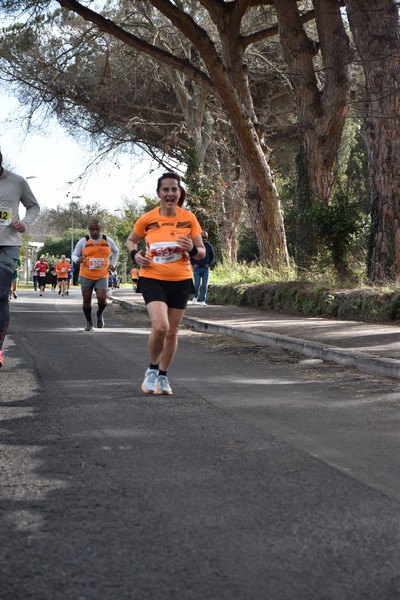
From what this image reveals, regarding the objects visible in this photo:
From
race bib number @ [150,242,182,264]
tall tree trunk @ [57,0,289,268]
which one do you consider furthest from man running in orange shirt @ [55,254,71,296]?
race bib number @ [150,242,182,264]

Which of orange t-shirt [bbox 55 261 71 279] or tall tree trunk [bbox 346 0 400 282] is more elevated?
tall tree trunk [bbox 346 0 400 282]

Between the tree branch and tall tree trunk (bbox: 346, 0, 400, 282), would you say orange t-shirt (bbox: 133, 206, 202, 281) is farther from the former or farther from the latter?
the tree branch

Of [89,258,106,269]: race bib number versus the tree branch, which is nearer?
[89,258,106,269]: race bib number

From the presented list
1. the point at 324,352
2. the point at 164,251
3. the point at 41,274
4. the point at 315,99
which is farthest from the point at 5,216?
the point at 41,274

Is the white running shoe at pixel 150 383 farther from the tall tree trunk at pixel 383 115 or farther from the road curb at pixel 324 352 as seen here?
the tall tree trunk at pixel 383 115

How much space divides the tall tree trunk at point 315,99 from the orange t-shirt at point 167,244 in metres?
13.1

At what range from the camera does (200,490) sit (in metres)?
4.60

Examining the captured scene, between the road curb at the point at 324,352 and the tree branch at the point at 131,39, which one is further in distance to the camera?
the tree branch at the point at 131,39

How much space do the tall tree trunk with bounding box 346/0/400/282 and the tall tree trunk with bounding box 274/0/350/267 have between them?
3.73 m

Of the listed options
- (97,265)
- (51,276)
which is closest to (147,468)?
(97,265)

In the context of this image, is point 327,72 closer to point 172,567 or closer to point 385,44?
point 385,44

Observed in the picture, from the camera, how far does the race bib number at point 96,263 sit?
15.9 m

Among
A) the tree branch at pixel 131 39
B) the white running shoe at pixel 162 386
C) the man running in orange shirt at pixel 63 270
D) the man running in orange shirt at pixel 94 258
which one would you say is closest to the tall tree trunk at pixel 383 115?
the man running in orange shirt at pixel 94 258

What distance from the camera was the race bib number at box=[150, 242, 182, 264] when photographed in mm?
7871
